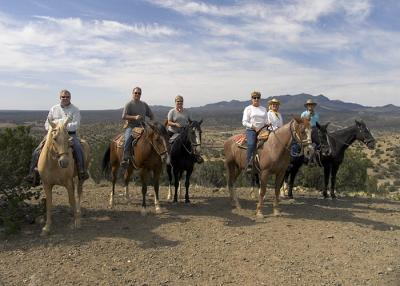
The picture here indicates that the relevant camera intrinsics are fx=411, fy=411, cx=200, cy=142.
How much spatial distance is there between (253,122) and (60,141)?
457 cm

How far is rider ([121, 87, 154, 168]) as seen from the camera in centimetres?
978

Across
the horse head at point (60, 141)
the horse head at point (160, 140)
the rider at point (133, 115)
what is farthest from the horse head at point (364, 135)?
the horse head at point (60, 141)

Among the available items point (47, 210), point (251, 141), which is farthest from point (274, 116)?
point (47, 210)

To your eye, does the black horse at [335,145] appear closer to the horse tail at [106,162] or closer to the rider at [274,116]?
the rider at [274,116]

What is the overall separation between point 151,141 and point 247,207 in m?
3.13

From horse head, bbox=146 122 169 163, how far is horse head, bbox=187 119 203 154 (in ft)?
3.02

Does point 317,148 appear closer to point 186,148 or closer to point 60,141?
point 186,148

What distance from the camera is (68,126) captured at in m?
8.16

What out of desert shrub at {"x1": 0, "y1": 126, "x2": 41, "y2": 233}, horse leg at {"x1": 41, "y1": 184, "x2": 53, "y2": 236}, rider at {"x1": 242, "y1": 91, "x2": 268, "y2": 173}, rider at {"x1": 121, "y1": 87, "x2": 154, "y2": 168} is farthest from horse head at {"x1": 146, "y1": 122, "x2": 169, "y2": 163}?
desert shrub at {"x1": 0, "y1": 126, "x2": 41, "y2": 233}

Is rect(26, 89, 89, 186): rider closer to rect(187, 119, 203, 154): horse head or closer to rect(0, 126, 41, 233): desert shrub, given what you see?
rect(0, 126, 41, 233): desert shrub

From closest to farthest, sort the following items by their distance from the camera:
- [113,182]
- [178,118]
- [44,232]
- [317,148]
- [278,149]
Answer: [44,232] → [278,149] → [113,182] → [178,118] → [317,148]

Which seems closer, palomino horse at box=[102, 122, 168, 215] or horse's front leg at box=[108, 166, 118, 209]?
palomino horse at box=[102, 122, 168, 215]

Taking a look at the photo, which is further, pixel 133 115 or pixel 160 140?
pixel 133 115

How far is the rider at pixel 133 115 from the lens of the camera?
32.1 feet
